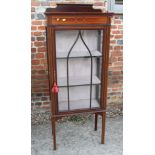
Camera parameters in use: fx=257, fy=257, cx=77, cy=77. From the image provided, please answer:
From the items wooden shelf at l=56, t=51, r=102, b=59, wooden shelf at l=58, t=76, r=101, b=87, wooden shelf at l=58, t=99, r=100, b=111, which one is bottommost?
wooden shelf at l=58, t=99, r=100, b=111

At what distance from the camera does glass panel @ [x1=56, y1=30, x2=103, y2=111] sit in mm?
2324

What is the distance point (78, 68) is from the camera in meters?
2.46

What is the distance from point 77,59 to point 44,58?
1.98 ft

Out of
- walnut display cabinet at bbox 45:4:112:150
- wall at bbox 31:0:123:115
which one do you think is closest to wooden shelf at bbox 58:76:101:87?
walnut display cabinet at bbox 45:4:112:150

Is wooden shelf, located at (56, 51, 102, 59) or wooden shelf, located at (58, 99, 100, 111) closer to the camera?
wooden shelf, located at (56, 51, 102, 59)

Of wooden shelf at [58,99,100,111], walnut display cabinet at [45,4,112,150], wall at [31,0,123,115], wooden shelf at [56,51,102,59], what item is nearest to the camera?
walnut display cabinet at [45,4,112,150]

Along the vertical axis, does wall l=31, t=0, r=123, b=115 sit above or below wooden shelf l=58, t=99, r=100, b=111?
above

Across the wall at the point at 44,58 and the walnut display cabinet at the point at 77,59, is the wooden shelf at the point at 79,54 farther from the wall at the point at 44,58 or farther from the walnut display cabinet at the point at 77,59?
the wall at the point at 44,58

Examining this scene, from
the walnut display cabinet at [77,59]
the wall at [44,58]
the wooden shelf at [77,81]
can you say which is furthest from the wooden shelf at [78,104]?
the wall at [44,58]

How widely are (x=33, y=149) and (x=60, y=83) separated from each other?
0.71m

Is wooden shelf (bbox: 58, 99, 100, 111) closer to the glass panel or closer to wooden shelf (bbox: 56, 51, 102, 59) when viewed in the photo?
the glass panel

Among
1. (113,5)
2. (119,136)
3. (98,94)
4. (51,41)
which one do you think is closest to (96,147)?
(119,136)

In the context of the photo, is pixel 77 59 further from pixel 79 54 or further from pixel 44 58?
pixel 44 58
